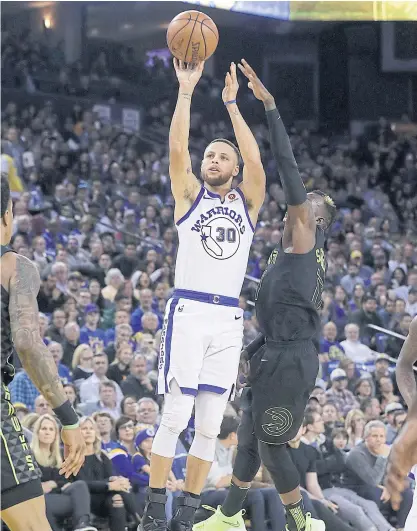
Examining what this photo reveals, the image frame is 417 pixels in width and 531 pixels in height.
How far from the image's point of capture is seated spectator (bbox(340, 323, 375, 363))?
43.1 feet

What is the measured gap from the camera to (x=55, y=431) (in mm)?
8703

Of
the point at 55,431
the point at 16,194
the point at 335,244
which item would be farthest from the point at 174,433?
the point at 335,244

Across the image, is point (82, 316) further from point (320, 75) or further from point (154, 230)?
point (320, 75)

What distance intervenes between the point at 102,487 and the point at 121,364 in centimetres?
224

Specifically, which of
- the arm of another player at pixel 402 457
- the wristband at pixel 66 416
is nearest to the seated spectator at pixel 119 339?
the wristband at pixel 66 416

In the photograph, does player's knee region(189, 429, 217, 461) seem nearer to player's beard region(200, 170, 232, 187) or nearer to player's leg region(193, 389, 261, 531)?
player's leg region(193, 389, 261, 531)

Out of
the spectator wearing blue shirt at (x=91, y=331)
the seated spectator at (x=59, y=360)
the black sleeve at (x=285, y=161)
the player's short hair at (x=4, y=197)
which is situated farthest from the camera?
the spectator wearing blue shirt at (x=91, y=331)

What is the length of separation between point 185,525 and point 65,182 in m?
10.5

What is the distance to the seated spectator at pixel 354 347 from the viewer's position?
1315 centimetres

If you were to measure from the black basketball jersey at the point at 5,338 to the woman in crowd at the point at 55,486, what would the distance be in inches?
138

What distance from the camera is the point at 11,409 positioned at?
5.00 metres

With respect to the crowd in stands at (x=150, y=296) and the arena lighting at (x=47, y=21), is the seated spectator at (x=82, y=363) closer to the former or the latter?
the crowd in stands at (x=150, y=296)

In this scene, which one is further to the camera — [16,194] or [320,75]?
[320,75]

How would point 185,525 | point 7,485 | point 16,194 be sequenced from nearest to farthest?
point 7,485
point 185,525
point 16,194
